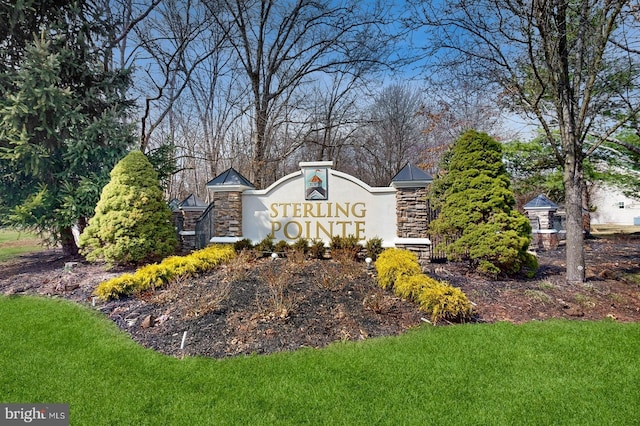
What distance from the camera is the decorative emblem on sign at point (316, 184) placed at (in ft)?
27.7

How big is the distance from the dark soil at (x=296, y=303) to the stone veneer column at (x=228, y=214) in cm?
165

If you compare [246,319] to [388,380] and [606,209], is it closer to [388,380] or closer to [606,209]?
[388,380]

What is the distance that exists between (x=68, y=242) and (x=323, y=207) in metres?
7.43

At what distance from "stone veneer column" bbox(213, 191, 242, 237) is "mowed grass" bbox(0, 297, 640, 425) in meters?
4.72

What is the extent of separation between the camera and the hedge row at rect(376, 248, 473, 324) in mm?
4426

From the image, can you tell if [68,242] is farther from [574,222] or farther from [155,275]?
[574,222]

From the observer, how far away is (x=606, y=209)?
3138 cm

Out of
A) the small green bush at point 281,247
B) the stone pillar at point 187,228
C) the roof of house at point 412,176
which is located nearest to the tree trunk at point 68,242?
the stone pillar at point 187,228

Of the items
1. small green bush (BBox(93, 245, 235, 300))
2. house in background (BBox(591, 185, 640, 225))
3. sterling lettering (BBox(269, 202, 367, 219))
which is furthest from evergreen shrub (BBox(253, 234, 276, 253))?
house in background (BBox(591, 185, 640, 225))

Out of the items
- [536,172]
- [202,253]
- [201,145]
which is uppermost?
[201,145]

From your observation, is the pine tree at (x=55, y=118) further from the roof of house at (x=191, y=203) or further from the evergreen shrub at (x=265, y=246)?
the evergreen shrub at (x=265, y=246)

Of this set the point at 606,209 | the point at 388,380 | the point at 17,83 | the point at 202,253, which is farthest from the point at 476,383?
the point at 606,209

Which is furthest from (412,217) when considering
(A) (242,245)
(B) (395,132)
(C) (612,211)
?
(C) (612,211)

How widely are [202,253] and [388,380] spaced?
17.4ft
